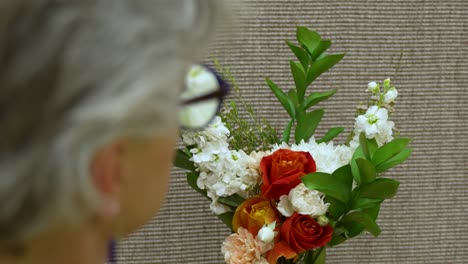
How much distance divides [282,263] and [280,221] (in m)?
0.06

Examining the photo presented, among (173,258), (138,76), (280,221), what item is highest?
(138,76)

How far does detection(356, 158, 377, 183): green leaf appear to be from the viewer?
2.88 feet

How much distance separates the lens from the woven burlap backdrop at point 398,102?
46.0 inches

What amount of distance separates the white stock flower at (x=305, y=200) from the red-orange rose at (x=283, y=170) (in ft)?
0.04

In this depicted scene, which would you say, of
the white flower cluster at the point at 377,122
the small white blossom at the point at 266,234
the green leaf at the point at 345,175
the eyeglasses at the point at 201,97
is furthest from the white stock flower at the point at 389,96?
the eyeglasses at the point at 201,97

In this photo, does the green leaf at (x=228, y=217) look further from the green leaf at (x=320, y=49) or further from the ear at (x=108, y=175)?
the ear at (x=108, y=175)

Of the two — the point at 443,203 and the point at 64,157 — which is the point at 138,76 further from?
the point at 443,203

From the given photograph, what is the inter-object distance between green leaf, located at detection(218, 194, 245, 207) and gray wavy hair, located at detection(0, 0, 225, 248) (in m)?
0.52

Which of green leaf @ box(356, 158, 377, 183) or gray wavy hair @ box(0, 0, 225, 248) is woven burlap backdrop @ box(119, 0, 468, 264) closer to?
green leaf @ box(356, 158, 377, 183)

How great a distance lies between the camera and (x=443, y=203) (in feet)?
4.13

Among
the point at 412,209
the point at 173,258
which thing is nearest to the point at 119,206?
the point at 173,258

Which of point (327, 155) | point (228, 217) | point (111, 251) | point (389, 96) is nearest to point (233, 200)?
point (228, 217)

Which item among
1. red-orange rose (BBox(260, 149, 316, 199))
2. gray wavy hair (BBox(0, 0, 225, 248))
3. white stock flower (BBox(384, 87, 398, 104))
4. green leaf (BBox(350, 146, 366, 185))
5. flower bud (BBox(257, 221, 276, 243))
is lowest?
flower bud (BBox(257, 221, 276, 243))

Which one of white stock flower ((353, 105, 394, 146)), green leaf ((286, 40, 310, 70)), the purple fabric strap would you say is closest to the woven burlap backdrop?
green leaf ((286, 40, 310, 70))
